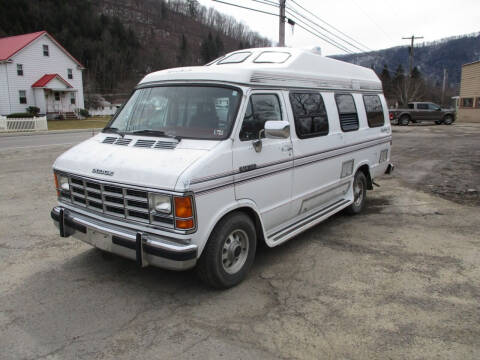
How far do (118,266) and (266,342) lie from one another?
2175mm

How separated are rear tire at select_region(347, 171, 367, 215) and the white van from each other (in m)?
1.24

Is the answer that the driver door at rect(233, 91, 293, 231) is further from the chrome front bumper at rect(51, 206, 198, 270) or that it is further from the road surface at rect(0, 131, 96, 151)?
the road surface at rect(0, 131, 96, 151)

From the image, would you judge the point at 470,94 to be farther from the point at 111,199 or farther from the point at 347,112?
the point at 111,199

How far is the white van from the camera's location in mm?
3492

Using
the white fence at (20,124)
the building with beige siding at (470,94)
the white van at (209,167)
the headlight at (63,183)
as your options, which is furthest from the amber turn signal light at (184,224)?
the building with beige siding at (470,94)

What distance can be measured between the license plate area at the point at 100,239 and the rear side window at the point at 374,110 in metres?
4.87

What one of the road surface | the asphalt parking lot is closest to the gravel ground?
the asphalt parking lot

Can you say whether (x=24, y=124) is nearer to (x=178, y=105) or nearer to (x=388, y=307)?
(x=178, y=105)

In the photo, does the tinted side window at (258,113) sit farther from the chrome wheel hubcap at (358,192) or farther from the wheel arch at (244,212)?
the chrome wheel hubcap at (358,192)

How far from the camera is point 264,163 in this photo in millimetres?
4195

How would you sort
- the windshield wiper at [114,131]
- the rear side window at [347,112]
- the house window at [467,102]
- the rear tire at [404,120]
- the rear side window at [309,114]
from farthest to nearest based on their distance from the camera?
1. the house window at [467,102]
2. the rear tire at [404,120]
3. the rear side window at [347,112]
4. the rear side window at [309,114]
5. the windshield wiper at [114,131]

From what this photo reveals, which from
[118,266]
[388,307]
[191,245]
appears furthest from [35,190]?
[388,307]

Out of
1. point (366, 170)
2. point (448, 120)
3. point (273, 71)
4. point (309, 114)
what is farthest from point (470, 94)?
point (273, 71)

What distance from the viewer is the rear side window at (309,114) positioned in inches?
190
